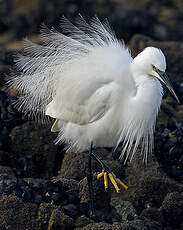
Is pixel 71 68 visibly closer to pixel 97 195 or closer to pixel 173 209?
pixel 97 195

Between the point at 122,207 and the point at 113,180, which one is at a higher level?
the point at 113,180

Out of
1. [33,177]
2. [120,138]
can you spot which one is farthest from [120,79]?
[33,177]

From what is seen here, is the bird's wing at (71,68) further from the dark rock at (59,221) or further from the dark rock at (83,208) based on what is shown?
the dark rock at (59,221)

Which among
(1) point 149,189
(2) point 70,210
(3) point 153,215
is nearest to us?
(2) point 70,210

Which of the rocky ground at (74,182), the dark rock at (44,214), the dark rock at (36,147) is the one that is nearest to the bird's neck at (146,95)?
the rocky ground at (74,182)

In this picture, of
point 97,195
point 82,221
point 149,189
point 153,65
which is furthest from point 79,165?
point 153,65

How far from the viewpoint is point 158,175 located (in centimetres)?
451

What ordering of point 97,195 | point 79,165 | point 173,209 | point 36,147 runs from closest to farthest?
1. point 173,209
2. point 97,195
3. point 79,165
4. point 36,147

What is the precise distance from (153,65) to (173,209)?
1222 mm

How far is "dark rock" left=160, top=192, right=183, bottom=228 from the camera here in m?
4.11

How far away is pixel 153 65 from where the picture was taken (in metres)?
3.65

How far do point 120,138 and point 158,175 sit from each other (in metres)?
0.63

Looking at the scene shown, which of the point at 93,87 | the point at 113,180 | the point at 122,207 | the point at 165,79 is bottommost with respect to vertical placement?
the point at 122,207

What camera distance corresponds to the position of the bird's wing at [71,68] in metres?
4.02
